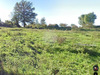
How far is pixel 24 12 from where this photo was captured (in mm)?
34000

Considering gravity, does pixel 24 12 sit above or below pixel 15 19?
above

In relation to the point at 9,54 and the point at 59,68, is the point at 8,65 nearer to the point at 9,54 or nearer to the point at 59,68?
the point at 9,54

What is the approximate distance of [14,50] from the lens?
4.92 metres

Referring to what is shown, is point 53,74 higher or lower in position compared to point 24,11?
lower

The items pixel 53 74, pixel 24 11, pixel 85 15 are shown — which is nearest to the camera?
pixel 53 74

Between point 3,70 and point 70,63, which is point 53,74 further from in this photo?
point 3,70

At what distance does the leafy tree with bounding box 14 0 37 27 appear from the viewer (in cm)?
3319

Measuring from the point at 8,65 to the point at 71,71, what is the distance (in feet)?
9.25

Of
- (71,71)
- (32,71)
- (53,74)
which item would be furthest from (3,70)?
(71,71)

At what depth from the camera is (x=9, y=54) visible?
447 cm

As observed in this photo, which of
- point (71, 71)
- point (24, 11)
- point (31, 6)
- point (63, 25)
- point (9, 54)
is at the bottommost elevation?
point (71, 71)

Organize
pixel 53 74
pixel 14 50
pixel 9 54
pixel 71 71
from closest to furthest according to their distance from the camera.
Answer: pixel 53 74 < pixel 71 71 < pixel 9 54 < pixel 14 50

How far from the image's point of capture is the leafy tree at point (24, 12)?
109 ft

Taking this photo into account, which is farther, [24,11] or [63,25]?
[24,11]
